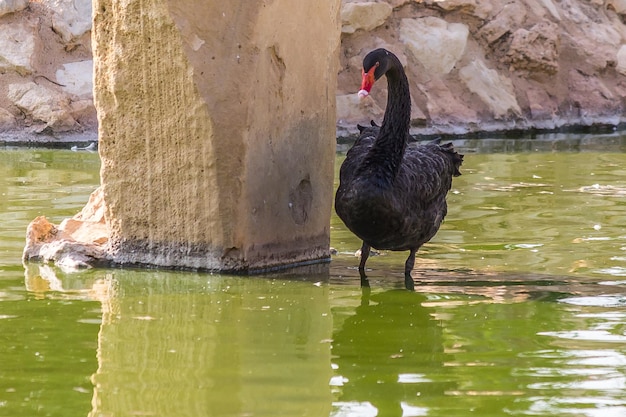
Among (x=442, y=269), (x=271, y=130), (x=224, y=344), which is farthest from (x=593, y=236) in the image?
(x=224, y=344)

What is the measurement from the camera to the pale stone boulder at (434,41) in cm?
1216

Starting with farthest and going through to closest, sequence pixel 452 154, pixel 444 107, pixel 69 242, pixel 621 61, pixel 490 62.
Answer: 1. pixel 621 61
2. pixel 490 62
3. pixel 444 107
4. pixel 452 154
5. pixel 69 242

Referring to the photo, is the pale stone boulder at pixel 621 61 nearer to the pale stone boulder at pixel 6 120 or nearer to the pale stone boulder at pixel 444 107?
the pale stone boulder at pixel 444 107

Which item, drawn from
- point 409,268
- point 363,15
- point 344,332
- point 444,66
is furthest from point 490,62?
point 344,332

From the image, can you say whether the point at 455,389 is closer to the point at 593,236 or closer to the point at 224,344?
the point at 224,344

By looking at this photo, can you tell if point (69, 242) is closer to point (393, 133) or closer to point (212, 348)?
point (393, 133)

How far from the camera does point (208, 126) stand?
5.54 m

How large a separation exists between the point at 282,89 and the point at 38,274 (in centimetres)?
149

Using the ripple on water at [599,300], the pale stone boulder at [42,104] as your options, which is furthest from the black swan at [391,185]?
the pale stone boulder at [42,104]

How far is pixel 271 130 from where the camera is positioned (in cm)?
578

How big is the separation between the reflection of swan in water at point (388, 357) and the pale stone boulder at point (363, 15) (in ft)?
22.4

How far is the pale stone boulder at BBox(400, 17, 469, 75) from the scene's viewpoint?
12164mm

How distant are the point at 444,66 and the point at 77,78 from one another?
384cm

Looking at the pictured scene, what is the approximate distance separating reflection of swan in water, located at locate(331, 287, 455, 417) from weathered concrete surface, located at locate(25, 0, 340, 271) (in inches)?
31.8
